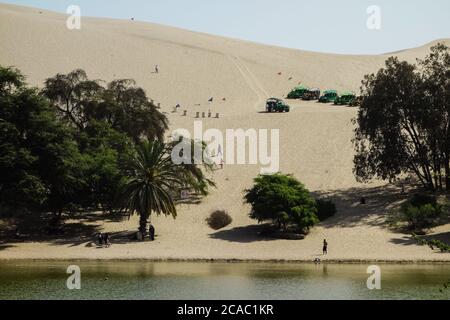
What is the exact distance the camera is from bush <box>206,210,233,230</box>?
187ft

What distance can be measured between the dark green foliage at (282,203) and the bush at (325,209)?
3.35 meters

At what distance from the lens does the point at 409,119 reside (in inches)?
2370

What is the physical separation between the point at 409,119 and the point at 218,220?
16.5 m

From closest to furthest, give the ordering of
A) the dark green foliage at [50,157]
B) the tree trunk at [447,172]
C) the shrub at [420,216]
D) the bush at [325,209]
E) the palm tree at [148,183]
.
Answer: the dark green foliage at [50,157] → the palm tree at [148,183] → the shrub at [420,216] → the bush at [325,209] → the tree trunk at [447,172]

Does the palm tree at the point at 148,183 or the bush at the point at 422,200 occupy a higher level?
the palm tree at the point at 148,183

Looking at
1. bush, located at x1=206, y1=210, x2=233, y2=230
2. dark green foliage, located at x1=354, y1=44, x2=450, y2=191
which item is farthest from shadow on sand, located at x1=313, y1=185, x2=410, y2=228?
bush, located at x1=206, y1=210, x2=233, y2=230

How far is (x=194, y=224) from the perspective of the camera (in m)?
57.0

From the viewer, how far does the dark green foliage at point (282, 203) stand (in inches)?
2061

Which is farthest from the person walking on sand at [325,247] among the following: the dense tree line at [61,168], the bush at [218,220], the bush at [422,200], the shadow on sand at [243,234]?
the dense tree line at [61,168]

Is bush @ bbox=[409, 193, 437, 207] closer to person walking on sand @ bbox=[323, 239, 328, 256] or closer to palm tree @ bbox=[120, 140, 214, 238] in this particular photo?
person walking on sand @ bbox=[323, 239, 328, 256]

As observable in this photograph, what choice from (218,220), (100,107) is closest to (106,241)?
(218,220)

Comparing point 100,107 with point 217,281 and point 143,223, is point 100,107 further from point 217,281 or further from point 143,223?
point 217,281

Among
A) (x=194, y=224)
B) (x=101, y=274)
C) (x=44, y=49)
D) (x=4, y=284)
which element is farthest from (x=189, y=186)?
(x=44, y=49)

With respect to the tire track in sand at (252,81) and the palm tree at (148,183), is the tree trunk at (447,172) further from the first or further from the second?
the tire track in sand at (252,81)
